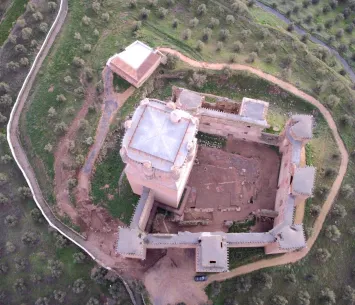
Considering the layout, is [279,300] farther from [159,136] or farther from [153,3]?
[153,3]

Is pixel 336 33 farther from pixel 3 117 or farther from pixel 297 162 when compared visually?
pixel 3 117

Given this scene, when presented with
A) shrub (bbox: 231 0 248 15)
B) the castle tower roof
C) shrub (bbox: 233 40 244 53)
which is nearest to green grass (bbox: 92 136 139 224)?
the castle tower roof

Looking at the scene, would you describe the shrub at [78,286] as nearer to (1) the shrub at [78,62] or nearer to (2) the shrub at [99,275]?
(2) the shrub at [99,275]

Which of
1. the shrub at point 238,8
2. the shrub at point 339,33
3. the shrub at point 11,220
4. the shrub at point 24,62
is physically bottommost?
the shrub at point 11,220

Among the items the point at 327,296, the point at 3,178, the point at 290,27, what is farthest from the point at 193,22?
the point at 327,296

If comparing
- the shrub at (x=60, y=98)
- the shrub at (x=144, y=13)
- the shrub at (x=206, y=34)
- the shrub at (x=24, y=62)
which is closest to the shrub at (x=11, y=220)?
the shrub at (x=60, y=98)

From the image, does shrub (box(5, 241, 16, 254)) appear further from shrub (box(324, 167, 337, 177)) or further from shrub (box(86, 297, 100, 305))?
shrub (box(324, 167, 337, 177))

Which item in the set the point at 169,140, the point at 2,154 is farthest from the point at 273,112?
the point at 2,154
